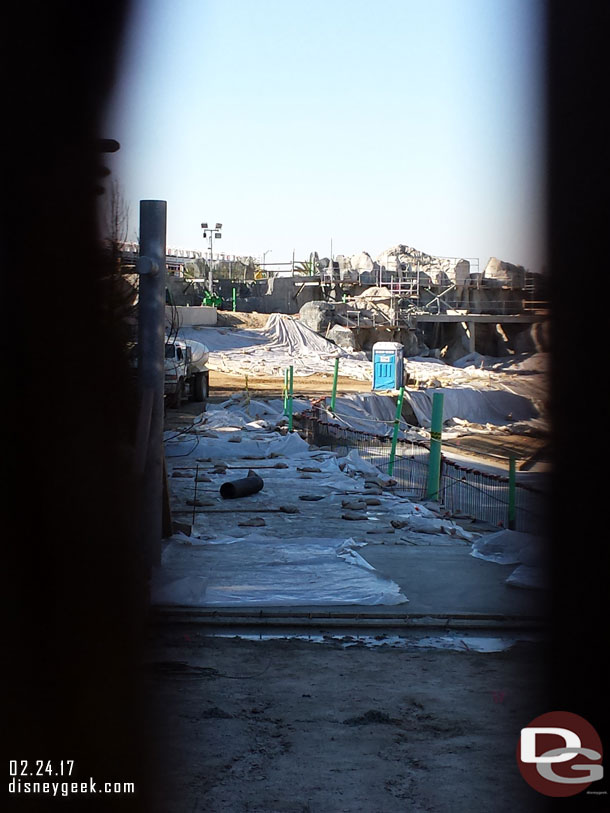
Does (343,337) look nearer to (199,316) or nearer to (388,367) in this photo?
(199,316)

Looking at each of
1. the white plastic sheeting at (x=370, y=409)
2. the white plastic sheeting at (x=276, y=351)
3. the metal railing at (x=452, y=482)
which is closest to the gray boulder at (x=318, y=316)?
the white plastic sheeting at (x=276, y=351)

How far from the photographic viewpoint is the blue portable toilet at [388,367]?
23.2 m

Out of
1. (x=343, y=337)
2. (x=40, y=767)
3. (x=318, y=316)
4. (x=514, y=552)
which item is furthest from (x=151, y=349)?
(x=318, y=316)

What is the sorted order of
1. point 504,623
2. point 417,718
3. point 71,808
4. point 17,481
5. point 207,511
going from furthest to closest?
point 207,511
point 504,623
point 17,481
point 417,718
point 71,808

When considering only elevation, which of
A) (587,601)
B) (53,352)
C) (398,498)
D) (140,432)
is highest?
(53,352)

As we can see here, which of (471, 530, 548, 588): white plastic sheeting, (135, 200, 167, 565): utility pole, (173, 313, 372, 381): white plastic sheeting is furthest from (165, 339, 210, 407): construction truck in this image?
(135, 200, 167, 565): utility pole

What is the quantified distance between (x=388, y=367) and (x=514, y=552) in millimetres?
17172

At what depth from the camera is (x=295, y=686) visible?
12.9 feet

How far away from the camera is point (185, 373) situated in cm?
2108

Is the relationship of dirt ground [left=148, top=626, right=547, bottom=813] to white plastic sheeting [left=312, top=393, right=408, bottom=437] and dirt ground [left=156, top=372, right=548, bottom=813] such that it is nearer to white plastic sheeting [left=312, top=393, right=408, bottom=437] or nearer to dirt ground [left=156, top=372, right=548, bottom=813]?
dirt ground [left=156, top=372, right=548, bottom=813]

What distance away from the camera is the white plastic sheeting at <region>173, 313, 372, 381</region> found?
31.5 meters

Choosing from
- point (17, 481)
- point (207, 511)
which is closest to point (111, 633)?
point (17, 481)

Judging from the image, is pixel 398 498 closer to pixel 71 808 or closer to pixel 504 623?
pixel 504 623

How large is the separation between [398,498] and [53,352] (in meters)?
5.39
